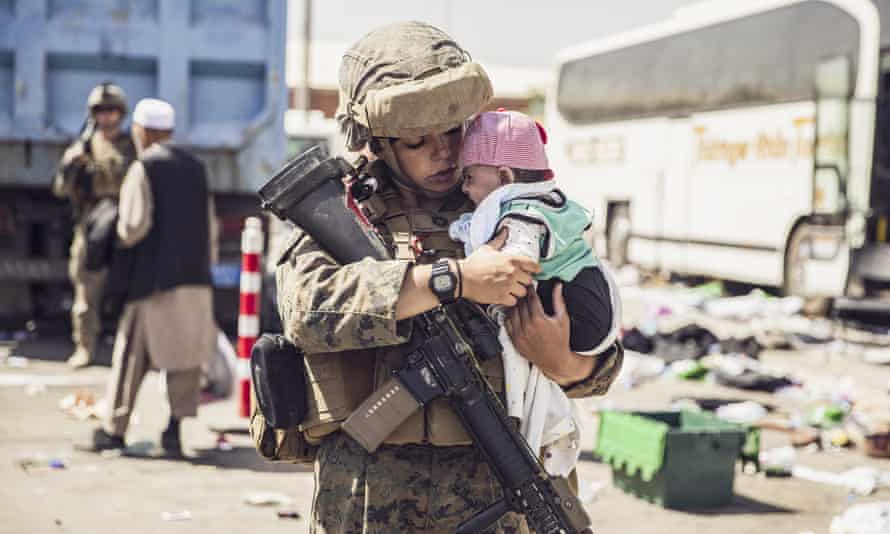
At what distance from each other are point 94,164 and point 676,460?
504 cm

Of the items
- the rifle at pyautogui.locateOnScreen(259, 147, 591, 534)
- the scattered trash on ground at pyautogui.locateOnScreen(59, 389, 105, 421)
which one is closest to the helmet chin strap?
the rifle at pyautogui.locateOnScreen(259, 147, 591, 534)

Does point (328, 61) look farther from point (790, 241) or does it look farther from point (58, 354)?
point (58, 354)

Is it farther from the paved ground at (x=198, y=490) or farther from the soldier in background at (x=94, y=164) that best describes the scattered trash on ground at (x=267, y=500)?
the soldier in background at (x=94, y=164)

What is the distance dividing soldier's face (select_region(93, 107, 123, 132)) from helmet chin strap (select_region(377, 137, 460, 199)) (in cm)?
691

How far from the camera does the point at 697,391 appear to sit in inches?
396

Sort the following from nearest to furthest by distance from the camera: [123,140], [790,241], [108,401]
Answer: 1. [108,401]
2. [123,140]
3. [790,241]

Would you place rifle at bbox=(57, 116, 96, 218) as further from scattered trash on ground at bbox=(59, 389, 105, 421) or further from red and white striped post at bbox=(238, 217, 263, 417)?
red and white striped post at bbox=(238, 217, 263, 417)

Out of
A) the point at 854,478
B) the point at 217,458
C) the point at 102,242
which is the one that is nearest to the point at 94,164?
the point at 102,242

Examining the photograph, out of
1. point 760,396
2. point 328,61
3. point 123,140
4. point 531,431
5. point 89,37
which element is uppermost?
point 328,61

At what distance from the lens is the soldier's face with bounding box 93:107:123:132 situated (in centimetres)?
937

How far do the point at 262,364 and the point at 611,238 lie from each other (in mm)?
19348

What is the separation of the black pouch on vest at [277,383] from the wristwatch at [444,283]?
1.27 ft

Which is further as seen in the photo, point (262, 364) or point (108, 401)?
point (108, 401)

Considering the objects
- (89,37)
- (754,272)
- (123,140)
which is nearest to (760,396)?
(123,140)
